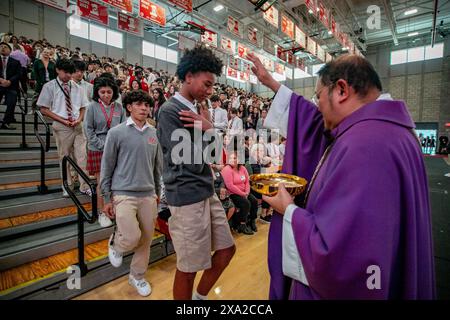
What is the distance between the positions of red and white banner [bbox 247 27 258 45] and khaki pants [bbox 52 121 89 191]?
7.27 m

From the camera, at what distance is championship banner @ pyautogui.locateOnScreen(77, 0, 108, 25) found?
666 centimetres

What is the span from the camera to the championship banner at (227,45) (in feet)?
31.5

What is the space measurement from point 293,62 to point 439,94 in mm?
10940

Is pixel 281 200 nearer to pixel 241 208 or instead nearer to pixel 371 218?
pixel 371 218

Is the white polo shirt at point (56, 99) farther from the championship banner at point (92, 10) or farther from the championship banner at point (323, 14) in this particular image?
the championship banner at point (323, 14)

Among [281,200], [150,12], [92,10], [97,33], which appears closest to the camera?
[281,200]

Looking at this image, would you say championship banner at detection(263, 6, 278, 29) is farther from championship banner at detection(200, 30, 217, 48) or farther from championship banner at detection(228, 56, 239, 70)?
A: championship banner at detection(228, 56, 239, 70)

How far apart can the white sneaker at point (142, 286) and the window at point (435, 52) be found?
2093 centimetres

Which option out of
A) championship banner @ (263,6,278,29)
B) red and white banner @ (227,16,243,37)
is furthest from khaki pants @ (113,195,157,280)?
red and white banner @ (227,16,243,37)

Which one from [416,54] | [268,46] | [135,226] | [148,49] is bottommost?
[135,226]

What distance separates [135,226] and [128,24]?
26.9ft

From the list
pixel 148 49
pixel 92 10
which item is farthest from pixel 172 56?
pixel 92 10

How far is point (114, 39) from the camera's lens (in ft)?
51.3

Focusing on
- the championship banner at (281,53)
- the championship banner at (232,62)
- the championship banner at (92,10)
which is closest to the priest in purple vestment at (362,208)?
the championship banner at (92,10)
